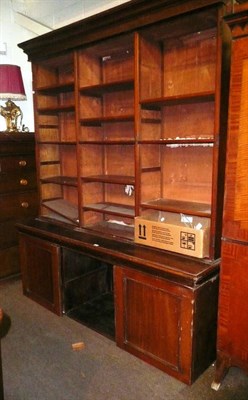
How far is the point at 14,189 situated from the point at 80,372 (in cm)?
173

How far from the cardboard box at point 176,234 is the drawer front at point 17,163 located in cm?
147

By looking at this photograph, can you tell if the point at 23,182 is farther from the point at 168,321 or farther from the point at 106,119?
the point at 168,321

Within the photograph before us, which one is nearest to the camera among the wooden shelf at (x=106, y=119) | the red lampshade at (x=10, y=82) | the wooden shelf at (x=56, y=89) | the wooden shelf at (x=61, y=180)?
the wooden shelf at (x=106, y=119)

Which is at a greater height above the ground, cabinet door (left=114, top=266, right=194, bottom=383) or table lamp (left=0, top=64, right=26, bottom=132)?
table lamp (left=0, top=64, right=26, bottom=132)

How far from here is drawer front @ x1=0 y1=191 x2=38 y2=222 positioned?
292 centimetres

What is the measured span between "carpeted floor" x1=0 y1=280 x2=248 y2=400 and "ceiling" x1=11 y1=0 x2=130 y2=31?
253 centimetres

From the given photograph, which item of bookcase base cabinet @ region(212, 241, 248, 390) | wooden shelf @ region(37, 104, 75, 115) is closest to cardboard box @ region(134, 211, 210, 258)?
bookcase base cabinet @ region(212, 241, 248, 390)

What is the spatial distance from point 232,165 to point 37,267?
5.78 feet

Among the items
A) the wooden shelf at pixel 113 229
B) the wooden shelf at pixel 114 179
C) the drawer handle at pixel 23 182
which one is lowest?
the wooden shelf at pixel 113 229

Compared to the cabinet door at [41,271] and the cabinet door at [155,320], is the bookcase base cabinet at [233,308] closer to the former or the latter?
the cabinet door at [155,320]

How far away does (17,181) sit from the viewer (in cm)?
297

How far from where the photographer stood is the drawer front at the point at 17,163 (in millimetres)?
2854

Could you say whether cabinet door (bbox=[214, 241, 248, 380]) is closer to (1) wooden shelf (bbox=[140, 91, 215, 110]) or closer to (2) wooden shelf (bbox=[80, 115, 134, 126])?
(1) wooden shelf (bbox=[140, 91, 215, 110])

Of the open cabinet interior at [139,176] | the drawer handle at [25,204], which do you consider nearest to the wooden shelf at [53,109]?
the open cabinet interior at [139,176]
